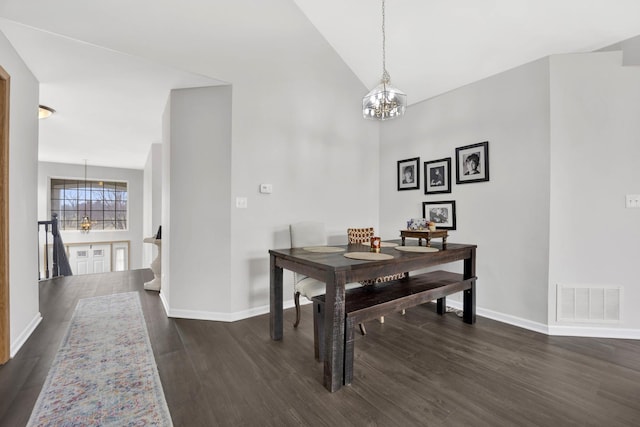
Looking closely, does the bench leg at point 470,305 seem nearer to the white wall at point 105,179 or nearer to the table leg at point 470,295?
the table leg at point 470,295

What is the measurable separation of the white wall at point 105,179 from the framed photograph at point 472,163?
8.40 m

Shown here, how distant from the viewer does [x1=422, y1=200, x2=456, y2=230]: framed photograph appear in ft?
10.6

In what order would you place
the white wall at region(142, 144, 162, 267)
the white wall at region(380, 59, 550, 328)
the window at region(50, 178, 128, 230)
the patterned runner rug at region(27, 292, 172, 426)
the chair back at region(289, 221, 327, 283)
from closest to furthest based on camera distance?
1. the patterned runner rug at region(27, 292, 172, 426)
2. the white wall at region(380, 59, 550, 328)
3. the chair back at region(289, 221, 327, 283)
4. the white wall at region(142, 144, 162, 267)
5. the window at region(50, 178, 128, 230)

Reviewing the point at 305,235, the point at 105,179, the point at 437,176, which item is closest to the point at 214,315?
the point at 305,235

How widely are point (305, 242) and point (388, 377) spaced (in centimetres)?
145

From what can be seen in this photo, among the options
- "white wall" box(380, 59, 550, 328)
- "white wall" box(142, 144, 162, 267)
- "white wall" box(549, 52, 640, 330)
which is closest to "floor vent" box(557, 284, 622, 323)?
"white wall" box(549, 52, 640, 330)

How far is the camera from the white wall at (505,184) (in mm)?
2592

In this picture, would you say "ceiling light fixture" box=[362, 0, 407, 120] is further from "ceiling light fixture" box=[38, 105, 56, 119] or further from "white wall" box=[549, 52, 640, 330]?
"ceiling light fixture" box=[38, 105, 56, 119]

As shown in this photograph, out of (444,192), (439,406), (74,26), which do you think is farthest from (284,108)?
(439,406)

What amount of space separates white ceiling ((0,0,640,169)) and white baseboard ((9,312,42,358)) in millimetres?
2258

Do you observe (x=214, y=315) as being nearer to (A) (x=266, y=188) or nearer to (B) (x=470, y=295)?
(A) (x=266, y=188)

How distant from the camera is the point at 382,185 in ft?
13.3

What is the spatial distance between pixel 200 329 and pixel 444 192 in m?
2.99

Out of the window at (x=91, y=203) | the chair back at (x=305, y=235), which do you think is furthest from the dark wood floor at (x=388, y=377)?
the window at (x=91, y=203)
